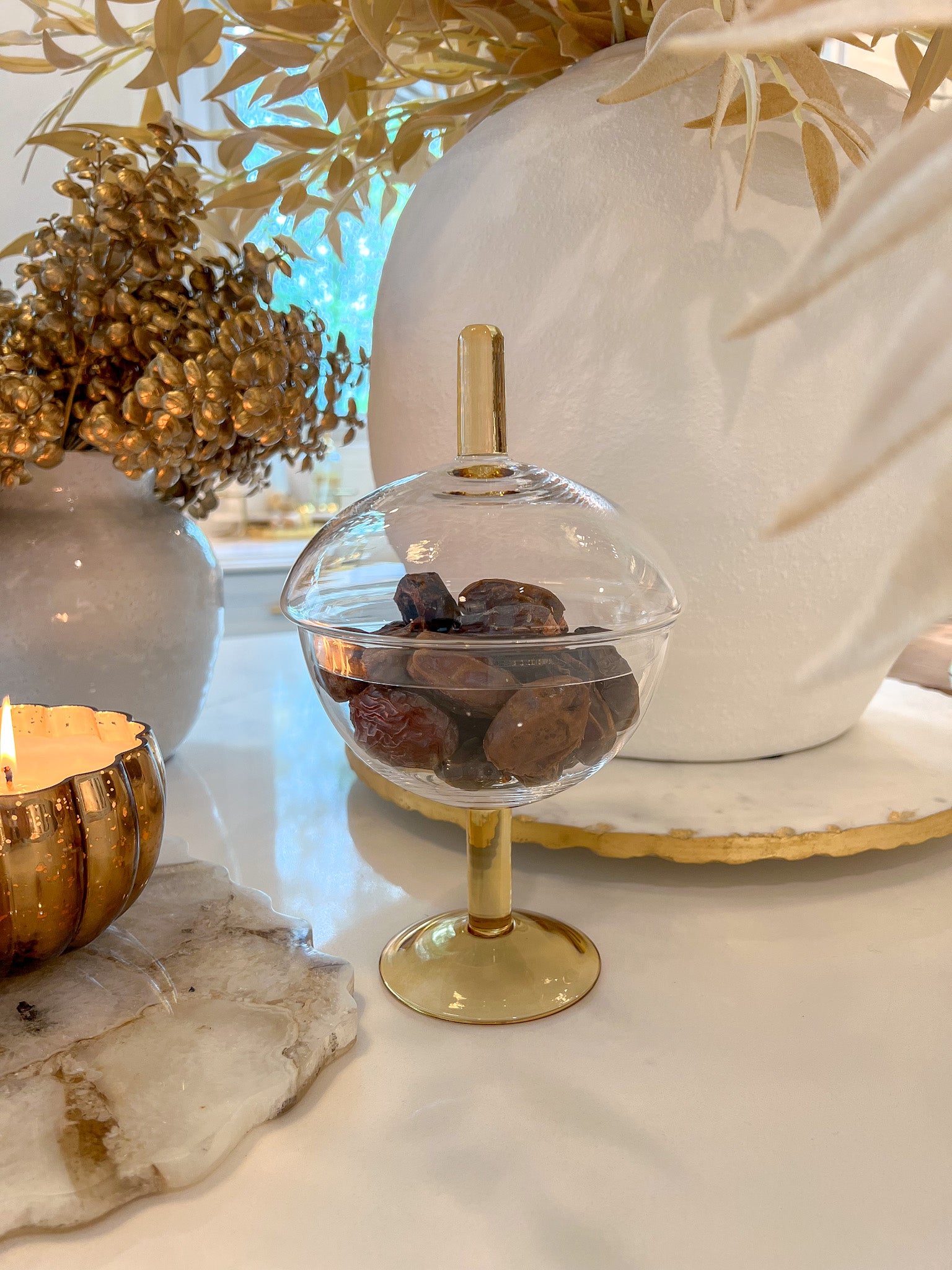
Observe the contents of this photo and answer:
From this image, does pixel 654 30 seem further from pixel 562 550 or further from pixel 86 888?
pixel 86 888

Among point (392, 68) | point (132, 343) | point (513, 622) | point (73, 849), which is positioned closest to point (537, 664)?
point (513, 622)

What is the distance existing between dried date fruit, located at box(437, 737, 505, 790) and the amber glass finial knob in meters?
0.09

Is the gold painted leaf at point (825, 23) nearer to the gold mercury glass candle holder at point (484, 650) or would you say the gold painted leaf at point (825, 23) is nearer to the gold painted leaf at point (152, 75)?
the gold mercury glass candle holder at point (484, 650)

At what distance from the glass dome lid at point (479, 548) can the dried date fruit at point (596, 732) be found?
0.06ft

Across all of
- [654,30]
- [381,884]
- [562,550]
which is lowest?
[381,884]

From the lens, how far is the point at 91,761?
0.32 meters

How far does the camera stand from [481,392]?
11.1 inches

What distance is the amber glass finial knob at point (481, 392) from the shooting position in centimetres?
28

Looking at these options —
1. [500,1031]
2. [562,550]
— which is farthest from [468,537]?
[500,1031]

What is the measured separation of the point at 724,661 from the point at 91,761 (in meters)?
0.24

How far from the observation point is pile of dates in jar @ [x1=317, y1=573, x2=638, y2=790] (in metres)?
0.24

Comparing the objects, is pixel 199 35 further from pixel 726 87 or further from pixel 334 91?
pixel 726 87

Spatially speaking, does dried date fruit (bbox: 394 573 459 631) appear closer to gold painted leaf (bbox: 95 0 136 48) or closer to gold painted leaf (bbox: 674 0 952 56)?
gold painted leaf (bbox: 674 0 952 56)

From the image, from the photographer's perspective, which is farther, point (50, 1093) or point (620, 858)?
point (620, 858)
